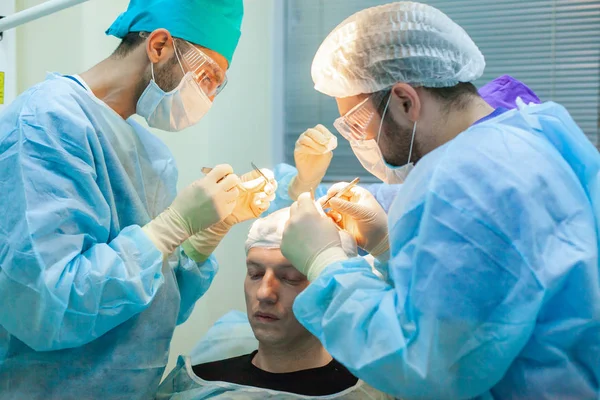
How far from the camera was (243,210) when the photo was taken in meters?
1.99

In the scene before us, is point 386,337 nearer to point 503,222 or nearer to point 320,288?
point 320,288

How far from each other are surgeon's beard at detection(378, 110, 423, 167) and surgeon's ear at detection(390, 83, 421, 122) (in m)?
0.03

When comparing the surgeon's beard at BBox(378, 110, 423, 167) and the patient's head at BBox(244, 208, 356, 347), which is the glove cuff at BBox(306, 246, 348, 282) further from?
the patient's head at BBox(244, 208, 356, 347)

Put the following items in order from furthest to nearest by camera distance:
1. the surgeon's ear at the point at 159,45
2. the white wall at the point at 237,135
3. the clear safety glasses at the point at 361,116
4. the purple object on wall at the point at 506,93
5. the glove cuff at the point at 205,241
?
the white wall at the point at 237,135 → the purple object on wall at the point at 506,93 → the glove cuff at the point at 205,241 → the surgeon's ear at the point at 159,45 → the clear safety glasses at the point at 361,116

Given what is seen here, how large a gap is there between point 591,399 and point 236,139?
2.03 metres

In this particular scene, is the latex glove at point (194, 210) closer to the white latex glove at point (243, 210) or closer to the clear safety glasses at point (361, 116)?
the white latex glove at point (243, 210)

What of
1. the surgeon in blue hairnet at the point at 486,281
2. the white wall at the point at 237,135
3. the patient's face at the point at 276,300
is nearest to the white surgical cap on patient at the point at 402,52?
the surgeon in blue hairnet at the point at 486,281

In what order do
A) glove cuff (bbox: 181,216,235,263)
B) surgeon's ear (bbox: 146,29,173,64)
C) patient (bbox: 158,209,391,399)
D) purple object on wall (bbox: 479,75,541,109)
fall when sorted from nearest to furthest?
1. surgeon's ear (bbox: 146,29,173,64)
2. patient (bbox: 158,209,391,399)
3. glove cuff (bbox: 181,216,235,263)
4. purple object on wall (bbox: 479,75,541,109)

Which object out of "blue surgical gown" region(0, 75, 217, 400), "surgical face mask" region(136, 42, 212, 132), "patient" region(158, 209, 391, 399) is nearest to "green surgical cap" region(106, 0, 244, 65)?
"surgical face mask" region(136, 42, 212, 132)

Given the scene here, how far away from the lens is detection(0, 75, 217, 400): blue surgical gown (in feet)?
4.66

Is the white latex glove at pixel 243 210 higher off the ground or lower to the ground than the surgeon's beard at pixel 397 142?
lower

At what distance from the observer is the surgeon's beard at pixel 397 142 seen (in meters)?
1.48

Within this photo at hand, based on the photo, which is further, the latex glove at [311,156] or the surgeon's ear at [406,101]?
the latex glove at [311,156]

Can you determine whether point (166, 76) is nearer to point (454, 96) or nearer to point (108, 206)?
point (108, 206)
